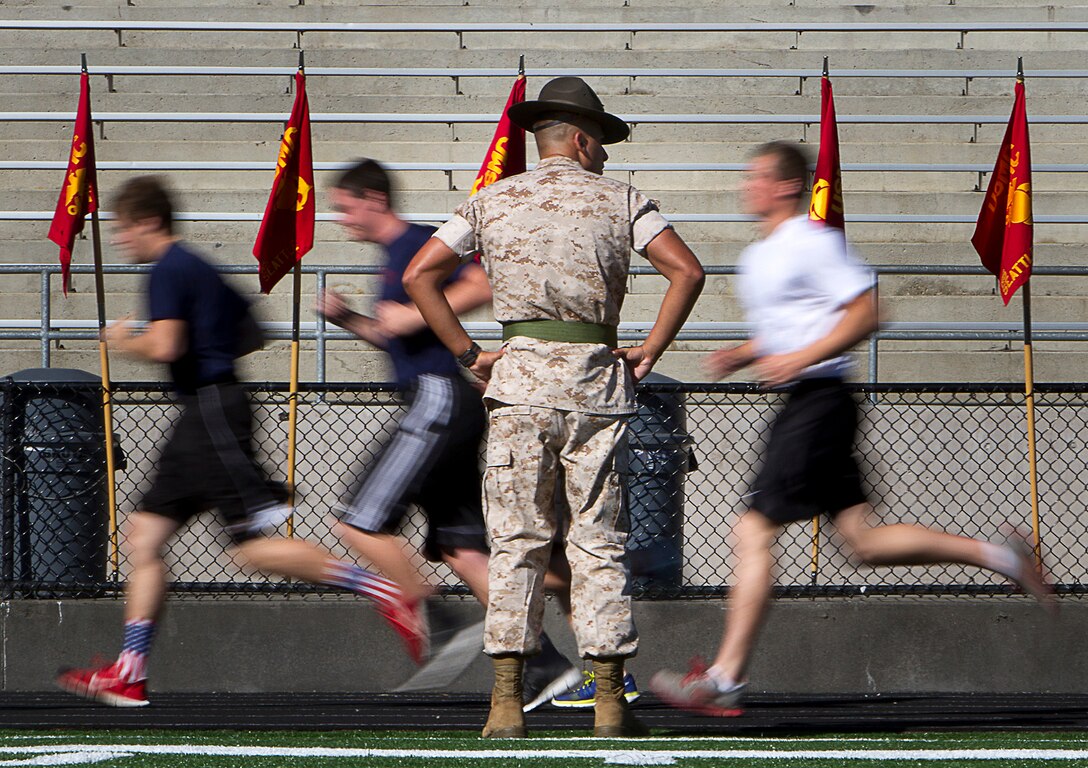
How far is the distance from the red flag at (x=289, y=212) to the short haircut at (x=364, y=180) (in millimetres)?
2085

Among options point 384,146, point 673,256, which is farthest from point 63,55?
point 673,256

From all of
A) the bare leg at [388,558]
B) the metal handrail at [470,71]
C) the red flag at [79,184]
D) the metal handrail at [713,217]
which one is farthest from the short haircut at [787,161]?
the metal handrail at [470,71]

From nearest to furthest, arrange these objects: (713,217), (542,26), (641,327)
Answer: (641,327), (713,217), (542,26)

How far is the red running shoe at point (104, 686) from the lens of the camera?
4.89m

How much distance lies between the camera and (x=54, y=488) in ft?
22.0

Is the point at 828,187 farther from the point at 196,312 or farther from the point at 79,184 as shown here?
the point at 79,184

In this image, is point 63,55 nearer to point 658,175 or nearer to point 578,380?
point 658,175

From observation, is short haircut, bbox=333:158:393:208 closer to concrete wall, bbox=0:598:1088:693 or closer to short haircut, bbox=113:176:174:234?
short haircut, bbox=113:176:174:234

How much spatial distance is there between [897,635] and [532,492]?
9.44 ft

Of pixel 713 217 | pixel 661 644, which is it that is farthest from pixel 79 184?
pixel 713 217

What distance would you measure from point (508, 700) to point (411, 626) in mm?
842

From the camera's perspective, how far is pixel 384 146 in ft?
38.7

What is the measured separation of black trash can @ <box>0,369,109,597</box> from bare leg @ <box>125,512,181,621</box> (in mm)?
1643

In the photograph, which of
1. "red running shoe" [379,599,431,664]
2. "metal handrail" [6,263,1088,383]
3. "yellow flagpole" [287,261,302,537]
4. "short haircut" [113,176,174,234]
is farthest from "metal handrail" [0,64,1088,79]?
"red running shoe" [379,599,431,664]
